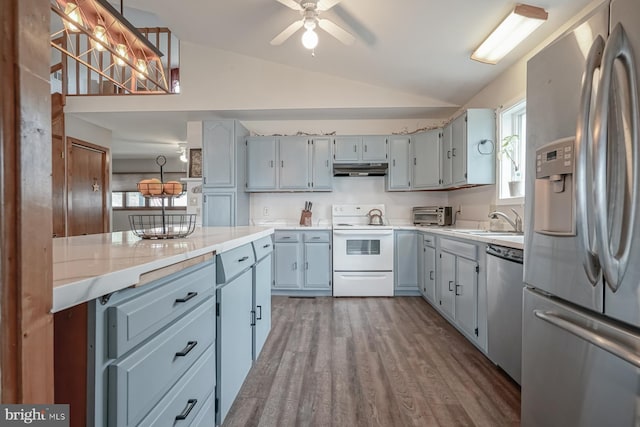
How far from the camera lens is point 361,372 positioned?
195 centimetres

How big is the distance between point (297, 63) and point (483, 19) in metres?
2.19

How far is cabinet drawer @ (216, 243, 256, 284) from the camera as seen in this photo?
1363 millimetres

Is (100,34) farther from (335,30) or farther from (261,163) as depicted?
(261,163)

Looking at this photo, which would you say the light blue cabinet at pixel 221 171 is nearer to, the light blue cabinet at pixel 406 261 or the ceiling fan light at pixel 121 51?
the ceiling fan light at pixel 121 51

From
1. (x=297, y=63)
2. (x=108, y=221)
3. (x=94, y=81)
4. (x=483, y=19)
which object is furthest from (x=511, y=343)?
(x=94, y=81)

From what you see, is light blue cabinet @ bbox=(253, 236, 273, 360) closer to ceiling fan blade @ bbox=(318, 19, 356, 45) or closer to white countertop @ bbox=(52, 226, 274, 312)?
white countertop @ bbox=(52, 226, 274, 312)

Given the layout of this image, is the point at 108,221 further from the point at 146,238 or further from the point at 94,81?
the point at 146,238

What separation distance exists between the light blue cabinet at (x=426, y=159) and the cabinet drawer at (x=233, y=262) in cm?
279

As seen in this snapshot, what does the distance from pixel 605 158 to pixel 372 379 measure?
1.66 meters

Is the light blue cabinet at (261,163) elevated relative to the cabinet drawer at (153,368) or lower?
elevated

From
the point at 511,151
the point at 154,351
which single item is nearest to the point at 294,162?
the point at 511,151

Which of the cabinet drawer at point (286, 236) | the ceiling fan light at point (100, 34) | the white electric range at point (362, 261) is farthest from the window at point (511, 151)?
the ceiling fan light at point (100, 34)

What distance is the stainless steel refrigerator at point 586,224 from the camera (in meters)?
0.81

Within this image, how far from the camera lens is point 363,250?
12.1ft
